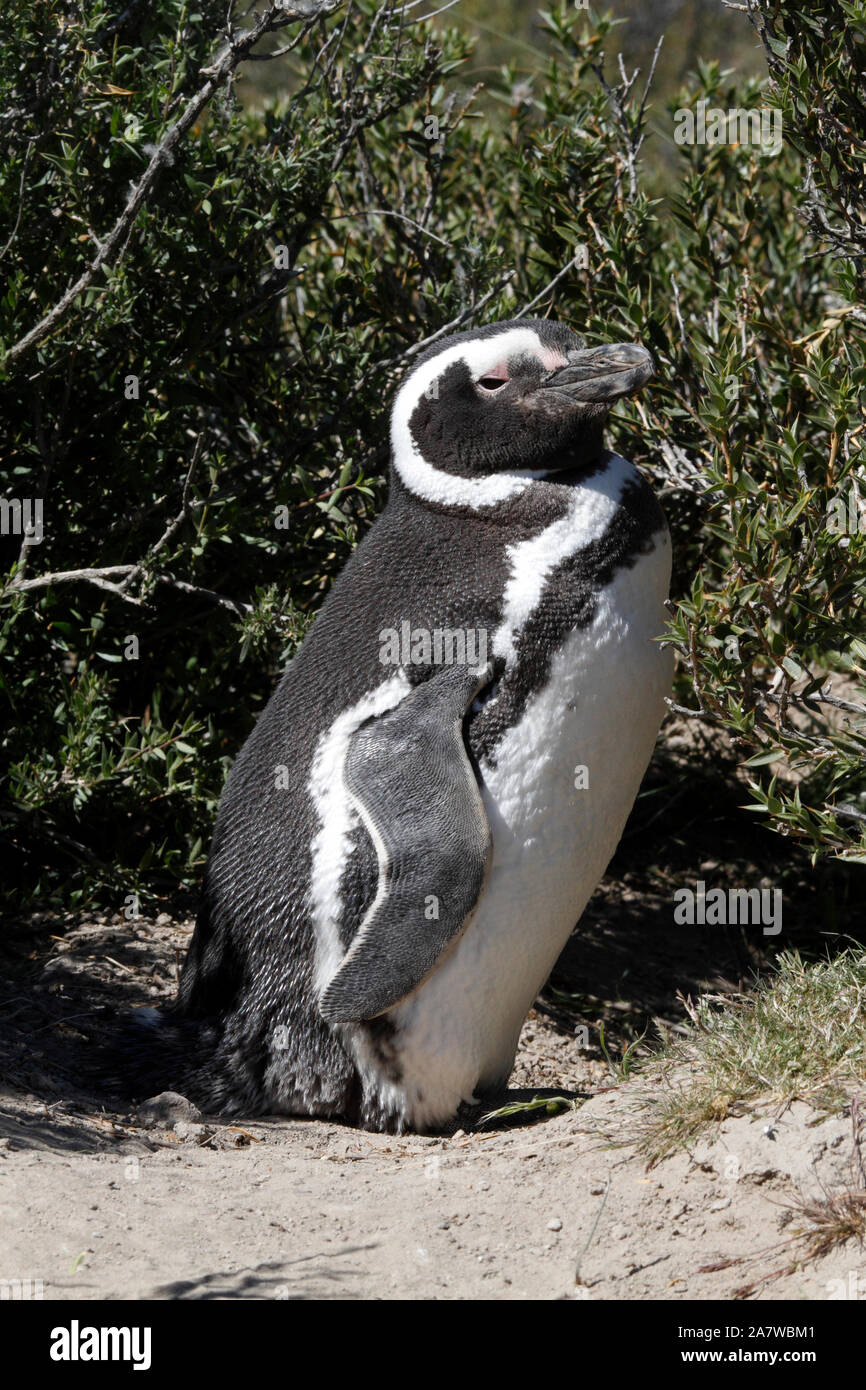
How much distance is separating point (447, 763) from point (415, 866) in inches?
7.7

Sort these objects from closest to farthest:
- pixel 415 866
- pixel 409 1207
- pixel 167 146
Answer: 1. pixel 409 1207
2. pixel 415 866
3. pixel 167 146

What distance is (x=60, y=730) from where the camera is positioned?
132 inches

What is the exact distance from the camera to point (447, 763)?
2.54 meters

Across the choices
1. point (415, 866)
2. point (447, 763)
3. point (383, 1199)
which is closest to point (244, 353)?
point (447, 763)

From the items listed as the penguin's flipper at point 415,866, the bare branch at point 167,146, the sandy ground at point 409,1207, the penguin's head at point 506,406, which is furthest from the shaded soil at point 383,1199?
the bare branch at point 167,146

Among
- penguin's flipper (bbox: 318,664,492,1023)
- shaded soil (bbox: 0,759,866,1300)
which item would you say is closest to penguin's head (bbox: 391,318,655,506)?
penguin's flipper (bbox: 318,664,492,1023)

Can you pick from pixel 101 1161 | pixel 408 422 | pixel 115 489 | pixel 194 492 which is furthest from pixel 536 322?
pixel 101 1161

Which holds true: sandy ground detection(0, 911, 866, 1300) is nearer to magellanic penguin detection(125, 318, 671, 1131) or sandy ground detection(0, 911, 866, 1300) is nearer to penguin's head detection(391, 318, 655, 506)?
magellanic penguin detection(125, 318, 671, 1131)

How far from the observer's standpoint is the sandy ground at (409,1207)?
73.4 inches

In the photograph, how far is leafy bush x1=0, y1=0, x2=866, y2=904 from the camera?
289cm

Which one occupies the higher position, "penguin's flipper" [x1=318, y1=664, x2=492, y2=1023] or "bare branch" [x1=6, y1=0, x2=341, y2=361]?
"bare branch" [x1=6, y1=0, x2=341, y2=361]

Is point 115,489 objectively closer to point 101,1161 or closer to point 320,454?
point 320,454

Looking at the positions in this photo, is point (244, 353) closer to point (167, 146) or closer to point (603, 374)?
point (167, 146)

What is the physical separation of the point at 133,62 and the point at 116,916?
2113 millimetres
